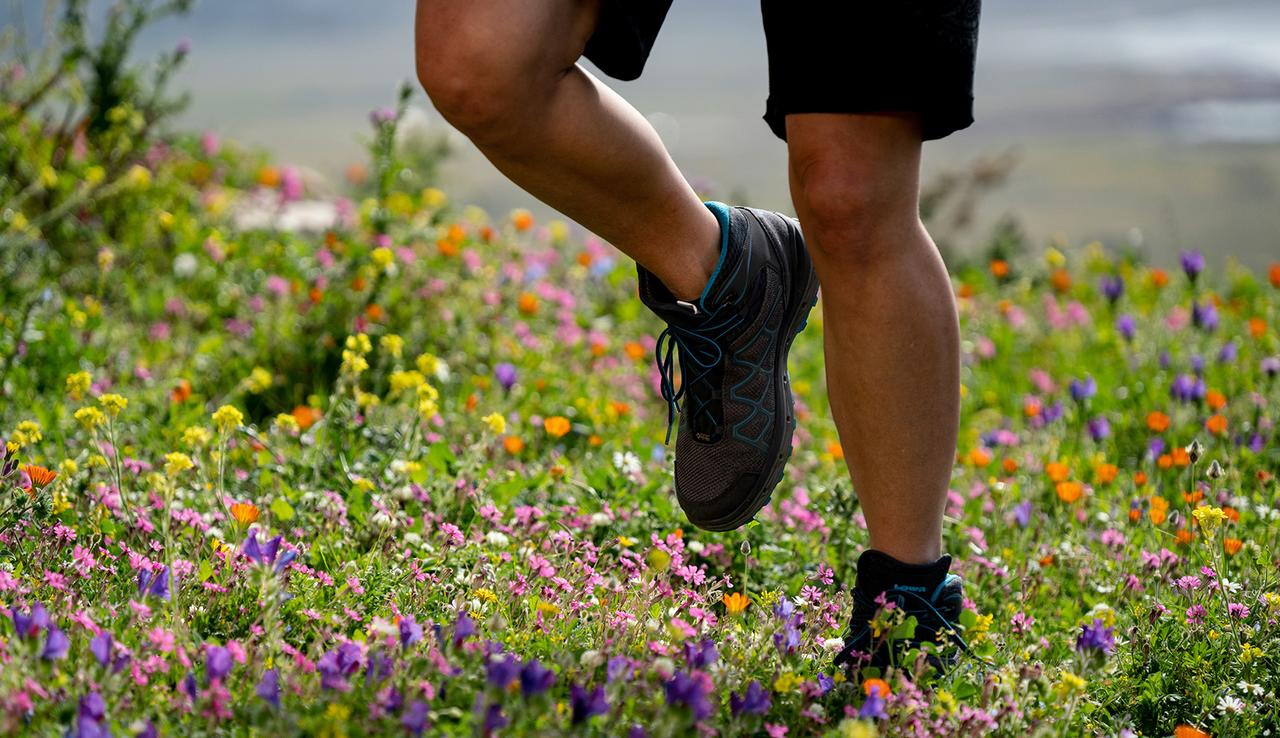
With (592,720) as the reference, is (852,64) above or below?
above

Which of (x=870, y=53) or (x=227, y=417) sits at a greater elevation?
(x=870, y=53)

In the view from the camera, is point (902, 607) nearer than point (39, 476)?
Yes

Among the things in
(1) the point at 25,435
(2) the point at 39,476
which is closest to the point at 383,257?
(1) the point at 25,435

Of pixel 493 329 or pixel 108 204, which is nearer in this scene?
pixel 493 329

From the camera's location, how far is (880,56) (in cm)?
179

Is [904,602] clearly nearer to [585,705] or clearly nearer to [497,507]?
[585,705]

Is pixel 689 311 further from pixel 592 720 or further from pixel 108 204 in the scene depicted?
pixel 108 204

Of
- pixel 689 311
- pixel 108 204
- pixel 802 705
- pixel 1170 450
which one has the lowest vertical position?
pixel 1170 450

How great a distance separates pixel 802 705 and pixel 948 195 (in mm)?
4549

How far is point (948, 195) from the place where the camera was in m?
5.91

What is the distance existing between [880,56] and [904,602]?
850 mm


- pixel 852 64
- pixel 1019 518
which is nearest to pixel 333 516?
pixel 852 64

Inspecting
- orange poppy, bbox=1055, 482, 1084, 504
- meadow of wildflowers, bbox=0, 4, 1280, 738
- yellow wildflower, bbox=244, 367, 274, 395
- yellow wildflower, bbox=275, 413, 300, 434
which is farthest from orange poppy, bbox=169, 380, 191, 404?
orange poppy, bbox=1055, 482, 1084, 504

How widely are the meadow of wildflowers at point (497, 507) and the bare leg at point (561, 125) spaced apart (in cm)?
54
